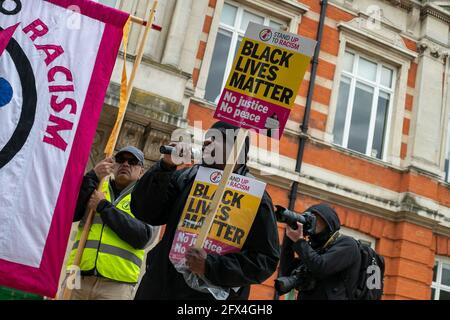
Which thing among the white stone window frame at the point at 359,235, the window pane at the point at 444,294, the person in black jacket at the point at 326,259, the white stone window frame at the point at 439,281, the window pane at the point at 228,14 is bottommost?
the person in black jacket at the point at 326,259

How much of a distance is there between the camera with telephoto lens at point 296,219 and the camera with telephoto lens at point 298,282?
0.28 meters

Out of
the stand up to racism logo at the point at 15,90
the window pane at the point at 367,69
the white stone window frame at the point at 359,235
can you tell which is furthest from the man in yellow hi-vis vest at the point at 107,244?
the window pane at the point at 367,69

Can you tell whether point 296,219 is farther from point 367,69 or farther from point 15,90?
point 367,69

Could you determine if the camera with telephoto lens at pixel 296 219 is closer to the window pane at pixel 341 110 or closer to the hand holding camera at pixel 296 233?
the hand holding camera at pixel 296 233

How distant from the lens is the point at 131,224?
3350mm

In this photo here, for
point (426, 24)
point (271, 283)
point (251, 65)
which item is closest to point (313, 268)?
point (251, 65)

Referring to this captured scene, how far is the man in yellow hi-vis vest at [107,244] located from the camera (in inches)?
132

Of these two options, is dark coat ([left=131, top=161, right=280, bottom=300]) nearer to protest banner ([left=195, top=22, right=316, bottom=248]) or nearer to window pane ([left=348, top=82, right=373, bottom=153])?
protest banner ([left=195, top=22, right=316, bottom=248])

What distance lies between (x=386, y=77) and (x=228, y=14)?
12.2ft

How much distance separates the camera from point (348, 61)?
10047mm

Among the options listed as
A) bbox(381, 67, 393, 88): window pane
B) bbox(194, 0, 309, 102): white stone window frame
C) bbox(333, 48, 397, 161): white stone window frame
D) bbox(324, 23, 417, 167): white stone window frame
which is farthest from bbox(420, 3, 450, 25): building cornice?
bbox(194, 0, 309, 102): white stone window frame

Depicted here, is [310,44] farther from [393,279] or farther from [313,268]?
[393,279]

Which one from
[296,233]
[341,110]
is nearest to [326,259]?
[296,233]
